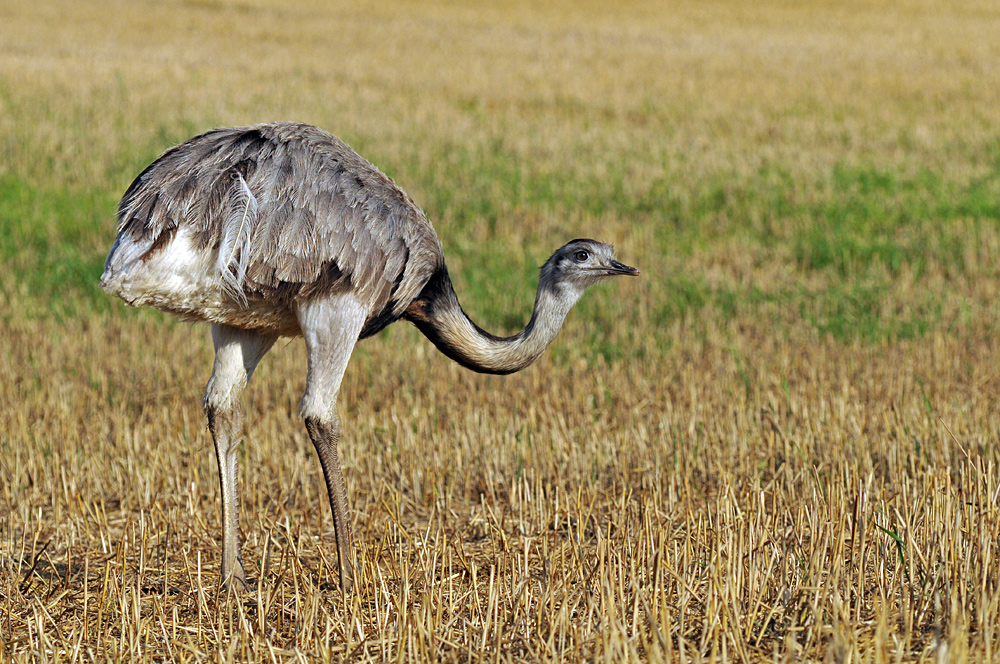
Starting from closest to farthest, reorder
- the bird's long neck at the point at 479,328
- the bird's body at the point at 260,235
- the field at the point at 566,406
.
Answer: the field at the point at 566,406, the bird's body at the point at 260,235, the bird's long neck at the point at 479,328

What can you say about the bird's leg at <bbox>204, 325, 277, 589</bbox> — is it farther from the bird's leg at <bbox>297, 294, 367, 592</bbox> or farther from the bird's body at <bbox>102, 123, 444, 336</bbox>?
the bird's leg at <bbox>297, 294, 367, 592</bbox>

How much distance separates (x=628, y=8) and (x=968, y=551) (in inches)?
1385

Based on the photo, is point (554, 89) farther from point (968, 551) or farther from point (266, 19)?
point (968, 551)

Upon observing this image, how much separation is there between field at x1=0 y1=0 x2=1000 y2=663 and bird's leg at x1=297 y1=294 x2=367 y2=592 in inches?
6.1

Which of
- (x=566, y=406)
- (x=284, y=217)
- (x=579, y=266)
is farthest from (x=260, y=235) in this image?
(x=566, y=406)

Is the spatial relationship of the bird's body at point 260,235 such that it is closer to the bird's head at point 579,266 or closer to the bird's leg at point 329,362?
the bird's leg at point 329,362

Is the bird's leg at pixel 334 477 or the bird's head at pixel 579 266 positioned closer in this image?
the bird's leg at pixel 334 477

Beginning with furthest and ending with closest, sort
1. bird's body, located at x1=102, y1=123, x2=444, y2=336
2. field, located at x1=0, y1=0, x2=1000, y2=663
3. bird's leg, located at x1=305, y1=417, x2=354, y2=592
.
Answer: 1. bird's leg, located at x1=305, y1=417, x2=354, y2=592
2. bird's body, located at x1=102, y1=123, x2=444, y2=336
3. field, located at x1=0, y1=0, x2=1000, y2=663

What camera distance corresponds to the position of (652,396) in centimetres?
708

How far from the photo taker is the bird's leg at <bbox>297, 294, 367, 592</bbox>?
14.6ft

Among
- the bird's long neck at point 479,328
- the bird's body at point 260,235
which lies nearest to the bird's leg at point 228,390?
the bird's body at point 260,235

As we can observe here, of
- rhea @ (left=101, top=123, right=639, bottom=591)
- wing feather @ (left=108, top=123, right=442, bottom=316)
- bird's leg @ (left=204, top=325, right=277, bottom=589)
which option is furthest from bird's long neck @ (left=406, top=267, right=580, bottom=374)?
bird's leg @ (left=204, top=325, right=277, bottom=589)

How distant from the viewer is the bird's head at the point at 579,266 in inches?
193

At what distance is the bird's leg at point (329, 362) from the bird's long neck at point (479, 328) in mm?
394
